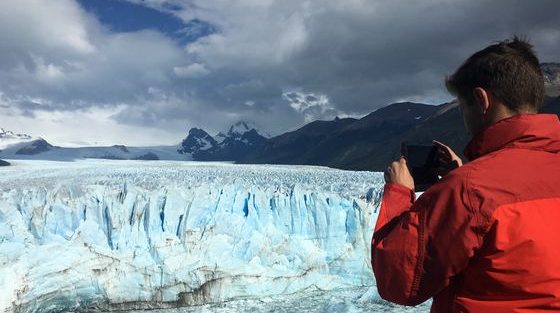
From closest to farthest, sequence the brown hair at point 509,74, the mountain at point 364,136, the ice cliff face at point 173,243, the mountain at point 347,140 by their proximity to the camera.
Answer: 1. the brown hair at point 509,74
2. the ice cliff face at point 173,243
3. the mountain at point 364,136
4. the mountain at point 347,140

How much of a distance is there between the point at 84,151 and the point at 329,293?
8723 cm

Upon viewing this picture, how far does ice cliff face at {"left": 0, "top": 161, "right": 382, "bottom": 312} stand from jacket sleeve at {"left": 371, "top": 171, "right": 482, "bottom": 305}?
358 inches

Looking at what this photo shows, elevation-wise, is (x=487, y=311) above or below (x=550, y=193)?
A: below

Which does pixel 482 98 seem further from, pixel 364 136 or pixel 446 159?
pixel 364 136

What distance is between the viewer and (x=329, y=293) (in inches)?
421

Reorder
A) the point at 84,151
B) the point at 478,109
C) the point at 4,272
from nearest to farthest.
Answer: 1. the point at 478,109
2. the point at 4,272
3. the point at 84,151

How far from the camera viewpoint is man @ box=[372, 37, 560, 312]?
1.38 metres

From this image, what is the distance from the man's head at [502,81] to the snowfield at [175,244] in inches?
363

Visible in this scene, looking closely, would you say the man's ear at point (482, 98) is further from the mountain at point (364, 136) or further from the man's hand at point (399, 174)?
the mountain at point (364, 136)

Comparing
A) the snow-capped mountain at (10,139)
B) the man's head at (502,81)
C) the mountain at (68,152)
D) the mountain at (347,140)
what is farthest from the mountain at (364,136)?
the man's head at (502,81)

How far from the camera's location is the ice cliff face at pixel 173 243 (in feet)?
32.2

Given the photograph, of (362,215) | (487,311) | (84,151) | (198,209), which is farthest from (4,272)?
(84,151)

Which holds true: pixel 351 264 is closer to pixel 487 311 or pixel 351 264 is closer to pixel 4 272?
pixel 4 272

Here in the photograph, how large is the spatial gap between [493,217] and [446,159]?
0.59m
